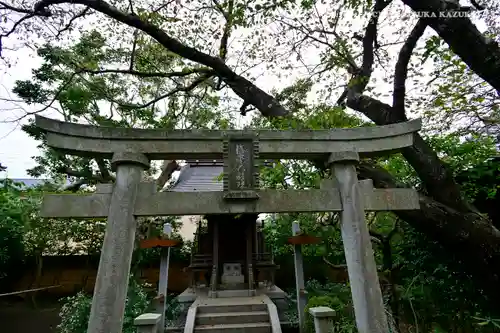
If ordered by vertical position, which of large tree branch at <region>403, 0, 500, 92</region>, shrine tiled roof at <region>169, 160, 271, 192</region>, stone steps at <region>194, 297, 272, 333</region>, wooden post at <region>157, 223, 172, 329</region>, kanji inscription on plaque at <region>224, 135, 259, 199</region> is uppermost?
shrine tiled roof at <region>169, 160, 271, 192</region>

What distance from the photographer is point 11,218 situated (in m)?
10.1

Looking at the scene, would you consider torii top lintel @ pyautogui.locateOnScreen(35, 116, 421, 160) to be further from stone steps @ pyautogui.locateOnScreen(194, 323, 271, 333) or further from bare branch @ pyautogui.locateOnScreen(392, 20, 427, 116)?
stone steps @ pyautogui.locateOnScreen(194, 323, 271, 333)

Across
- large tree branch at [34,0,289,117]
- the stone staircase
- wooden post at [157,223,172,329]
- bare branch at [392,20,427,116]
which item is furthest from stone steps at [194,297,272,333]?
bare branch at [392,20,427,116]

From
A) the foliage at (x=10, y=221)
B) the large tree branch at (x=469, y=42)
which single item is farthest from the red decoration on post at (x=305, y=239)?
the foliage at (x=10, y=221)

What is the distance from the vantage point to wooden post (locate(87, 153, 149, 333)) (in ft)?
11.0

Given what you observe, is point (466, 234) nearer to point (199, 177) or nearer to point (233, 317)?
point (233, 317)

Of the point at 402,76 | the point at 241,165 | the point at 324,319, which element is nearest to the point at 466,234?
the point at 324,319

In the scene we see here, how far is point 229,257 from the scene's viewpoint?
1109 cm

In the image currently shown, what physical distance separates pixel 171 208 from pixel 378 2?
5.25 meters

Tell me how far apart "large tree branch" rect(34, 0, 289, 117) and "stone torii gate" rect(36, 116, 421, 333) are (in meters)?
2.13

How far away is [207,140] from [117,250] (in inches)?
68.4

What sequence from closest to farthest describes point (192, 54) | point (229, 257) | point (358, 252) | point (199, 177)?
point (358, 252) < point (192, 54) < point (229, 257) < point (199, 177)

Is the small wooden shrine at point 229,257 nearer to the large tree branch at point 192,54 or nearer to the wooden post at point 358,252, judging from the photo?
the large tree branch at point 192,54

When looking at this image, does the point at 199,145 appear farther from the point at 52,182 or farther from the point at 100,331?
the point at 52,182
